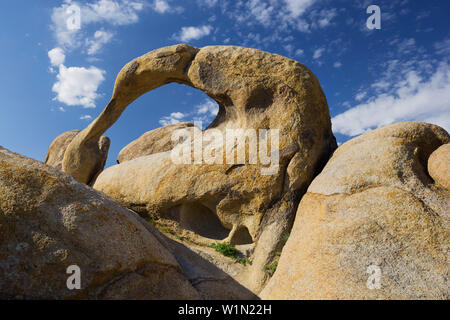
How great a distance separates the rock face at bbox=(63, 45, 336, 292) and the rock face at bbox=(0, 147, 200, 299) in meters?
3.20

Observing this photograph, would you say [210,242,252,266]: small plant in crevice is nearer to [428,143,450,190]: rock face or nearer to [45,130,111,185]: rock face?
[428,143,450,190]: rock face

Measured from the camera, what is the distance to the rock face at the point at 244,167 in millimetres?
6445

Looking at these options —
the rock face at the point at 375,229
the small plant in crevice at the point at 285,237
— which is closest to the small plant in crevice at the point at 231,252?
the small plant in crevice at the point at 285,237

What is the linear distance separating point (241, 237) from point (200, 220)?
1021 millimetres

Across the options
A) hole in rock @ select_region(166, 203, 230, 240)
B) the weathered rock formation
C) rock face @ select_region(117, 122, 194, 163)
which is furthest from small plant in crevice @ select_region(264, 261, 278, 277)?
rock face @ select_region(117, 122, 194, 163)

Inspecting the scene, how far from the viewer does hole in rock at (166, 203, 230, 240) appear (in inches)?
283

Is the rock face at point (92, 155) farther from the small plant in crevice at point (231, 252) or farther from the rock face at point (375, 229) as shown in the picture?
the rock face at point (375, 229)

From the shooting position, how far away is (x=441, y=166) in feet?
16.6

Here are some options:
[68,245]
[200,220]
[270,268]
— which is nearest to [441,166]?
[270,268]

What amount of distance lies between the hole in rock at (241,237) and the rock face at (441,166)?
3.37 m

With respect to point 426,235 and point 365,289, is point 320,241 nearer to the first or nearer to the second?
point 365,289

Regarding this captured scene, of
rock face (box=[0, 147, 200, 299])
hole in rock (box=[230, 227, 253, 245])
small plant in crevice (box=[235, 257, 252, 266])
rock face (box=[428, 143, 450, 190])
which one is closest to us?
rock face (box=[0, 147, 200, 299])

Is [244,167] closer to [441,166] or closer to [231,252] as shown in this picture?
[231,252]
